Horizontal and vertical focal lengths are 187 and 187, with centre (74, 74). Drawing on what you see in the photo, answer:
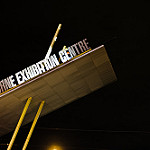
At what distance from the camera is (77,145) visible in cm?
3394

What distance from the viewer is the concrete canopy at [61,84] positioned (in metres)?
13.0

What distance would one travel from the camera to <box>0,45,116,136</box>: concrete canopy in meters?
13.0

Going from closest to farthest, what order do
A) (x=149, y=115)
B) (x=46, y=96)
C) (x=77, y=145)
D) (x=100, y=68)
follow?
1. (x=100, y=68)
2. (x=46, y=96)
3. (x=149, y=115)
4. (x=77, y=145)

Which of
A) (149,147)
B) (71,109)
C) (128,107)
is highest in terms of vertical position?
(71,109)

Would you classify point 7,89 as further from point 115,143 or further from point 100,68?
point 115,143

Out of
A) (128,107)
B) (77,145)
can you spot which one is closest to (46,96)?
(128,107)

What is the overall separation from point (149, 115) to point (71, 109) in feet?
39.9

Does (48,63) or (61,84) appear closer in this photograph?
(48,63)

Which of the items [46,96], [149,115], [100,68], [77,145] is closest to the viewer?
[100,68]

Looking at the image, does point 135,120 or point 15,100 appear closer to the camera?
point 15,100

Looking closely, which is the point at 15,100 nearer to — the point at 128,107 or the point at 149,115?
the point at 128,107

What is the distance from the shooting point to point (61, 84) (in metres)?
14.6

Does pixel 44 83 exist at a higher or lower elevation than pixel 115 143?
higher

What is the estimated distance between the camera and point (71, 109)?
27047mm
